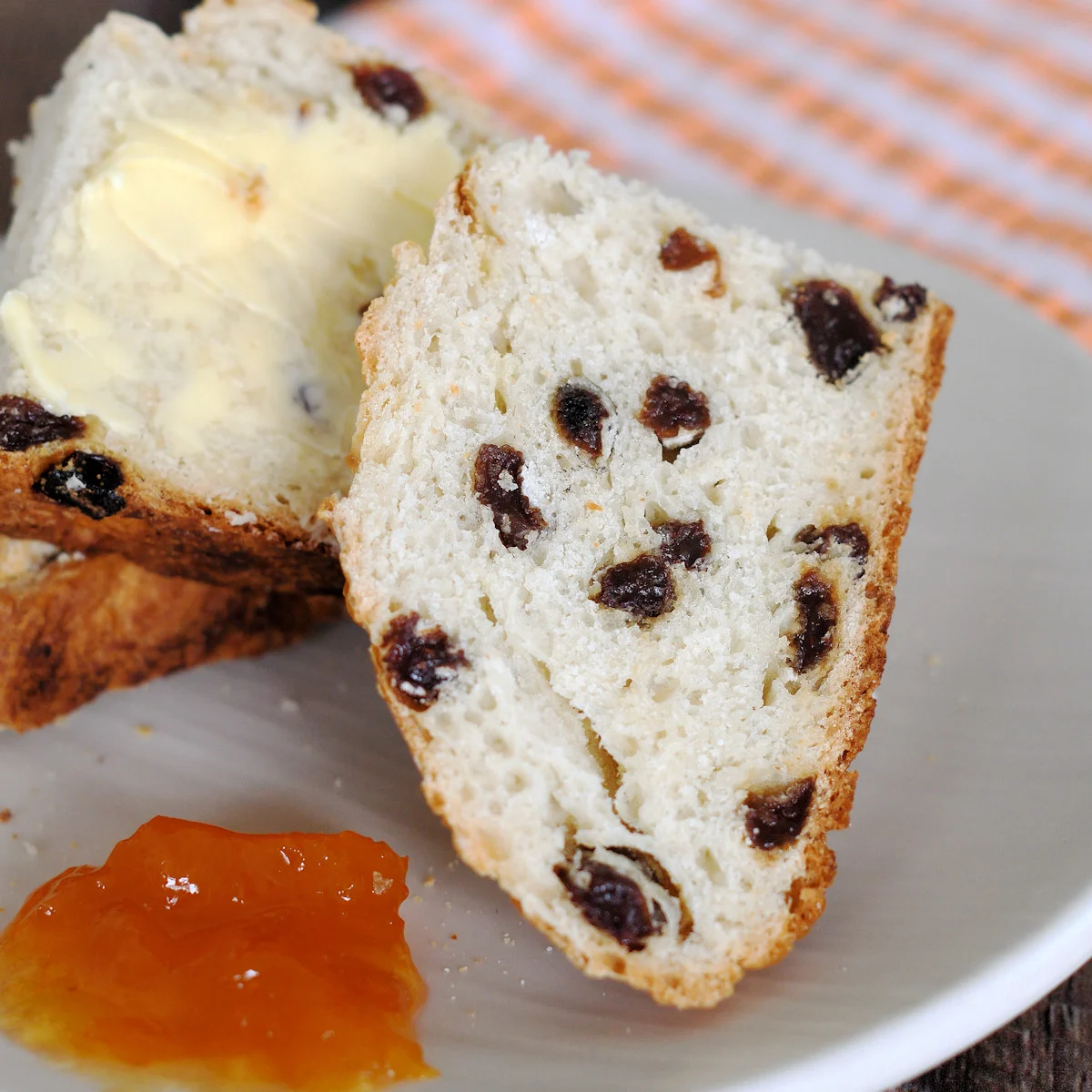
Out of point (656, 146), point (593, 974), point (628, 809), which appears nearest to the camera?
point (593, 974)

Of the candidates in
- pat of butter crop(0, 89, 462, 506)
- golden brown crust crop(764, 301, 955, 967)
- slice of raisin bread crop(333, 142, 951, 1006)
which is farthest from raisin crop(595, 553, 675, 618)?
pat of butter crop(0, 89, 462, 506)

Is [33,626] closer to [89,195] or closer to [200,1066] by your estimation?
[89,195]

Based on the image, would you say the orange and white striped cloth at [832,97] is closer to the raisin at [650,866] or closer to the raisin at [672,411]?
the raisin at [672,411]

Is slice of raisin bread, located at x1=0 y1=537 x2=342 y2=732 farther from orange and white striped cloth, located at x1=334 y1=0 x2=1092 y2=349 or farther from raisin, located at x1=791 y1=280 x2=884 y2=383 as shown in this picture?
orange and white striped cloth, located at x1=334 y1=0 x2=1092 y2=349

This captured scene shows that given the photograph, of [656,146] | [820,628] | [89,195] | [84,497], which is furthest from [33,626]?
[656,146]

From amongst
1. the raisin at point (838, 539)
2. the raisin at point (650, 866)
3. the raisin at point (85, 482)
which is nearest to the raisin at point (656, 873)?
the raisin at point (650, 866)
